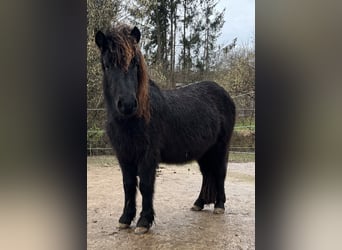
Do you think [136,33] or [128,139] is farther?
[128,139]

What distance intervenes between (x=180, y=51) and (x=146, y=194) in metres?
0.66

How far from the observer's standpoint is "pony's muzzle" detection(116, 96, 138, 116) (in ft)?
4.48

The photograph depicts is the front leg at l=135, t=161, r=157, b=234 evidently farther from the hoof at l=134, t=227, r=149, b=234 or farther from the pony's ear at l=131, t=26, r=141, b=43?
the pony's ear at l=131, t=26, r=141, b=43

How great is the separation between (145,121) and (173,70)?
276mm

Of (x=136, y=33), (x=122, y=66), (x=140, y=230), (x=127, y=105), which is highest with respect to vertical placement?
(x=136, y=33)

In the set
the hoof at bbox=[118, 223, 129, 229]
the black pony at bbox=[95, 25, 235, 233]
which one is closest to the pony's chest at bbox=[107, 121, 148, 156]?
the black pony at bbox=[95, 25, 235, 233]

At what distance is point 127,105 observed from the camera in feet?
4.52

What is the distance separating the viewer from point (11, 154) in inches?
31.4

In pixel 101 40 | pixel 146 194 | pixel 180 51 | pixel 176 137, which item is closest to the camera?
pixel 101 40

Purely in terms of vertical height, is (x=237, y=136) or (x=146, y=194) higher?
(x=237, y=136)

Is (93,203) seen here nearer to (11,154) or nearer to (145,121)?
(145,121)

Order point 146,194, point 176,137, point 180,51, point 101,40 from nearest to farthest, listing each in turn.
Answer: point 101,40 → point 180,51 → point 146,194 → point 176,137

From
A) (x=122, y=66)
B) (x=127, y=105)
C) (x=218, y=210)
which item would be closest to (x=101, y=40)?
(x=122, y=66)

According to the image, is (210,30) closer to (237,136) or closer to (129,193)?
(237,136)
